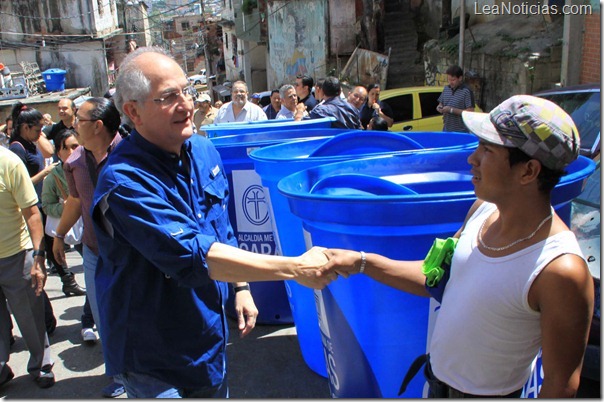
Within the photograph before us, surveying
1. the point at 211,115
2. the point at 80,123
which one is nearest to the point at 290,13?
the point at 211,115

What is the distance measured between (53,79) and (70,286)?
24.9 metres

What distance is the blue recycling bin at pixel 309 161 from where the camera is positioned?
124 inches

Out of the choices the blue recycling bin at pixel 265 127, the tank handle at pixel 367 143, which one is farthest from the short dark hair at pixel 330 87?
the tank handle at pixel 367 143

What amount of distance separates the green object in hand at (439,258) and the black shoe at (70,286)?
4.54 m

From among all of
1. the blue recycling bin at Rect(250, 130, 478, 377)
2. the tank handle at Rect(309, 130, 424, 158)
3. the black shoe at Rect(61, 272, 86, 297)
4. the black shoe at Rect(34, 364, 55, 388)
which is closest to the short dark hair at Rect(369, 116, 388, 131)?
the blue recycling bin at Rect(250, 130, 478, 377)

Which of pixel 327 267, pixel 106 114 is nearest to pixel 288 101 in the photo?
pixel 106 114

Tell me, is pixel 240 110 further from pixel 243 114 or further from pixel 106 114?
pixel 106 114

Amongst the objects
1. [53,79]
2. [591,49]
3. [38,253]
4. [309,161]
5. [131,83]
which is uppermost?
[53,79]

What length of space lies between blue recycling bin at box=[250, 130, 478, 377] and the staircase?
45.7 ft

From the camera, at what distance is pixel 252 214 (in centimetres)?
417

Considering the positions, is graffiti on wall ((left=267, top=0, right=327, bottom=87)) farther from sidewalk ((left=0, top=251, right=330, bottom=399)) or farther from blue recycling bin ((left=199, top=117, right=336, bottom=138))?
sidewalk ((left=0, top=251, right=330, bottom=399))

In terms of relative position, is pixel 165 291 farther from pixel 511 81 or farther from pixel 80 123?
pixel 511 81

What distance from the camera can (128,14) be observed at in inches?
1745

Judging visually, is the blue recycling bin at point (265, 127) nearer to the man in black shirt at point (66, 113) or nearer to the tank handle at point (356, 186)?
the man in black shirt at point (66, 113)
